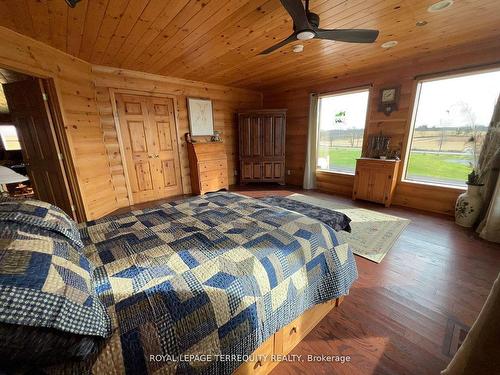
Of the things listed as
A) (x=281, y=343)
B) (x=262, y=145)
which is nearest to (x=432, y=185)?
(x=262, y=145)

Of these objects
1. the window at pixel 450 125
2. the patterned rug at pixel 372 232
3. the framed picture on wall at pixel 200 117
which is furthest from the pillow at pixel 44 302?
the window at pixel 450 125

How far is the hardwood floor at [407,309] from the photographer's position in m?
1.19

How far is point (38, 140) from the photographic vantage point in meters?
2.72

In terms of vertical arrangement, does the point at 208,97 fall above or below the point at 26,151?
above

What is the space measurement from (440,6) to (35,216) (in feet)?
10.6

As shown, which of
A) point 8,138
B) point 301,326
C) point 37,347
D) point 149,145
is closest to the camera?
point 37,347

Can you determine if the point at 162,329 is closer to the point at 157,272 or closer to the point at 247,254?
the point at 157,272

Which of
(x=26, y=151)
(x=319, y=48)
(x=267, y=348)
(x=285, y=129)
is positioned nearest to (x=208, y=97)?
(x=285, y=129)

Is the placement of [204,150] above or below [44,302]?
above

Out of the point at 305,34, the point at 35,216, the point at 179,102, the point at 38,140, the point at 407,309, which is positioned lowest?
the point at 407,309

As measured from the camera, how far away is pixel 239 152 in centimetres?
490

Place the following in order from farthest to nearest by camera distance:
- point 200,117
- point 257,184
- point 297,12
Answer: point 257,184 < point 200,117 < point 297,12

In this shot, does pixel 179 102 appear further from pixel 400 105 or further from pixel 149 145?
pixel 400 105

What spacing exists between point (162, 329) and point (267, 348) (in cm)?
66
